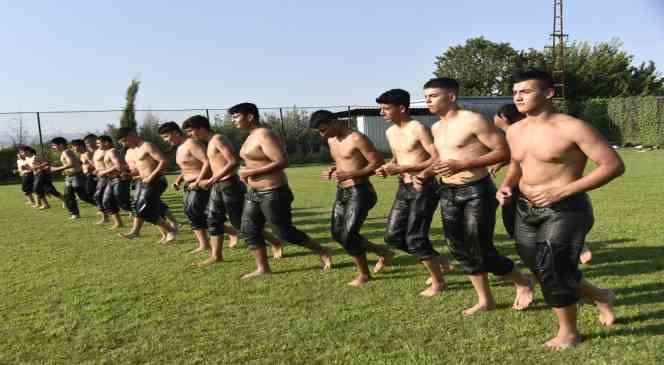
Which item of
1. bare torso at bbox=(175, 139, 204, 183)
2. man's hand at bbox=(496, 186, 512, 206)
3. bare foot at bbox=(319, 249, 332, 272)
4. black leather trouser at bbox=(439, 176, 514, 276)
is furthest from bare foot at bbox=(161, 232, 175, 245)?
man's hand at bbox=(496, 186, 512, 206)

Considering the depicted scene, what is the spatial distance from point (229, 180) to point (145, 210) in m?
2.32

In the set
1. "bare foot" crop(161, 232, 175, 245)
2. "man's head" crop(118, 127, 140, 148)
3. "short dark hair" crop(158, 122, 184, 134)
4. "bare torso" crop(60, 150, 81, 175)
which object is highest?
"short dark hair" crop(158, 122, 184, 134)

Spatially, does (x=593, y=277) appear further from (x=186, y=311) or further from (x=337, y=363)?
(x=186, y=311)

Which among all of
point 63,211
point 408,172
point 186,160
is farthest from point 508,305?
point 63,211

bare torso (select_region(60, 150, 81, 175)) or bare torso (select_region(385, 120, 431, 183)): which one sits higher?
bare torso (select_region(385, 120, 431, 183))

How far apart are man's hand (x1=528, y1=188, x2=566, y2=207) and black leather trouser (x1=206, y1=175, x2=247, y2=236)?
446cm

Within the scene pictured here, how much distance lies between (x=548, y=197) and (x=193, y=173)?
17.8ft

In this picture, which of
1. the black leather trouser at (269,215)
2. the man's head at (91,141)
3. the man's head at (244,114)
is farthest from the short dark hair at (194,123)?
the man's head at (91,141)

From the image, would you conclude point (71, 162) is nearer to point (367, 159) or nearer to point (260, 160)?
point (260, 160)

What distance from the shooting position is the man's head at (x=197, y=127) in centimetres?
729

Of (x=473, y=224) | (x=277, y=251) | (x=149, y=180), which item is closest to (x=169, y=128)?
(x=149, y=180)

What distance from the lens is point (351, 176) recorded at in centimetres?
553

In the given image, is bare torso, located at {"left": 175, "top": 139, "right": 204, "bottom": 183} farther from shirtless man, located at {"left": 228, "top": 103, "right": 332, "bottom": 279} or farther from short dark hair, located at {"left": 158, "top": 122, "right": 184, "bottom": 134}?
shirtless man, located at {"left": 228, "top": 103, "right": 332, "bottom": 279}

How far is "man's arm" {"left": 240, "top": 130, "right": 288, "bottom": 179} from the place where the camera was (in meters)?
5.96
